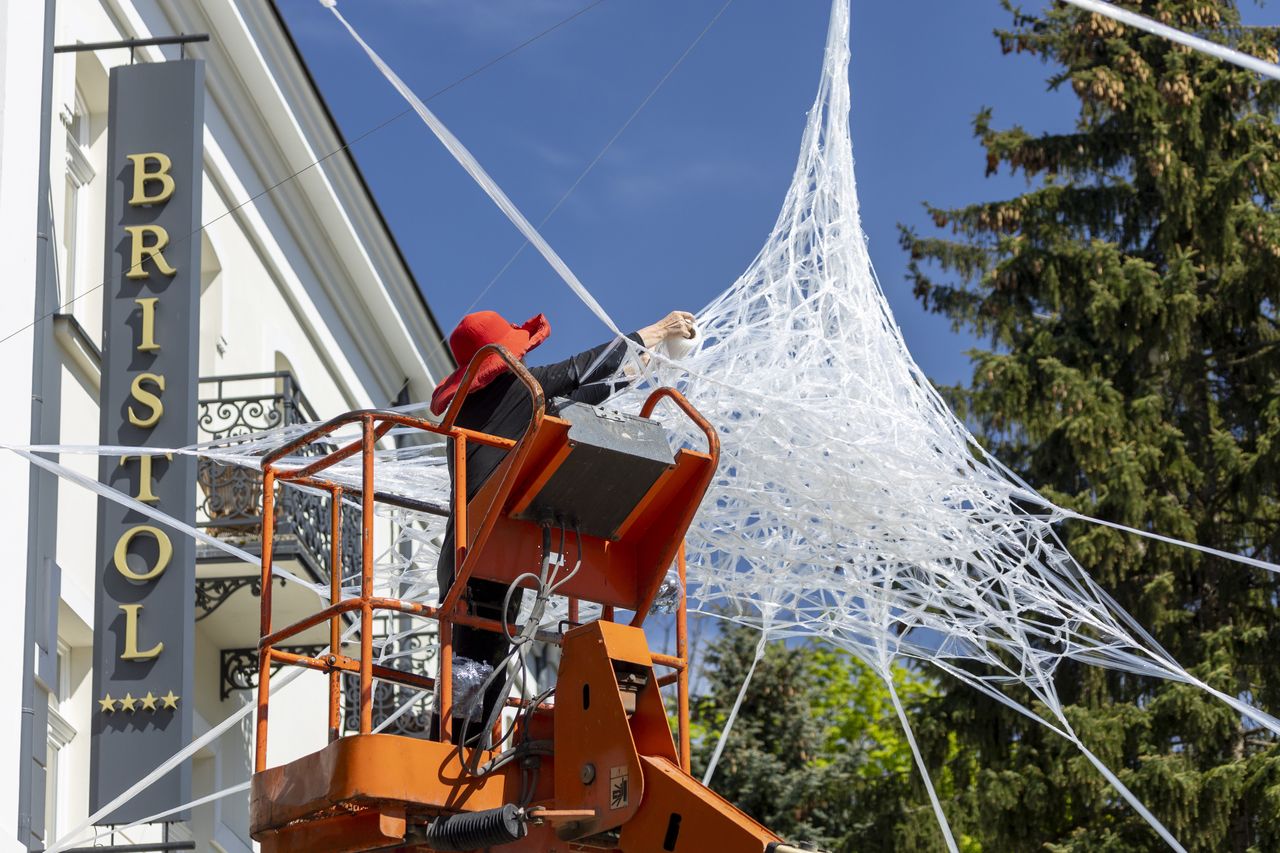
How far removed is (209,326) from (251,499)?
2.59m

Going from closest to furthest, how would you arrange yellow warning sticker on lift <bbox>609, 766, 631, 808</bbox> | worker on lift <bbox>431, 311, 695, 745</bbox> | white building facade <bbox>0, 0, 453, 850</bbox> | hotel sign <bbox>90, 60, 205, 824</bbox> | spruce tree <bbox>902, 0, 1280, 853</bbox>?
yellow warning sticker on lift <bbox>609, 766, 631, 808</bbox>
worker on lift <bbox>431, 311, 695, 745</bbox>
hotel sign <bbox>90, 60, 205, 824</bbox>
white building facade <bbox>0, 0, 453, 850</bbox>
spruce tree <bbox>902, 0, 1280, 853</bbox>

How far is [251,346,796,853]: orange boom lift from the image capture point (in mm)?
5934

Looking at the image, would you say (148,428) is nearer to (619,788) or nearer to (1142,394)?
(619,788)

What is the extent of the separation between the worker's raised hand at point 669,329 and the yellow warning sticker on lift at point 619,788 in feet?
8.66

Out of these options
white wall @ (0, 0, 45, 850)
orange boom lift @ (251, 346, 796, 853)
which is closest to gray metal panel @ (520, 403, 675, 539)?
orange boom lift @ (251, 346, 796, 853)

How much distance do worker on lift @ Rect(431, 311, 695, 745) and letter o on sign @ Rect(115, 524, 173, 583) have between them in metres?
4.75

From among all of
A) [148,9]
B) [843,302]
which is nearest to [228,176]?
[148,9]

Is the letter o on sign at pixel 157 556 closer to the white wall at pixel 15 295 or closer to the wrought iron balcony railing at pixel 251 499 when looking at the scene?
the white wall at pixel 15 295

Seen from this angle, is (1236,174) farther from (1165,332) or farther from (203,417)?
(203,417)

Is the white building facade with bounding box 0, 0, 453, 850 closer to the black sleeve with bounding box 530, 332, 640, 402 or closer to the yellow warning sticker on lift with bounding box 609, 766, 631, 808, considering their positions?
the black sleeve with bounding box 530, 332, 640, 402

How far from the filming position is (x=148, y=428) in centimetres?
1224

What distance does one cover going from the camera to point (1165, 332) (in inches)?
779

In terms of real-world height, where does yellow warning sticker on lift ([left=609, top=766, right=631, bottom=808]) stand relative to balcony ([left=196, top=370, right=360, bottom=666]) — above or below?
below

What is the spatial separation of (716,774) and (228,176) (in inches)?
541
